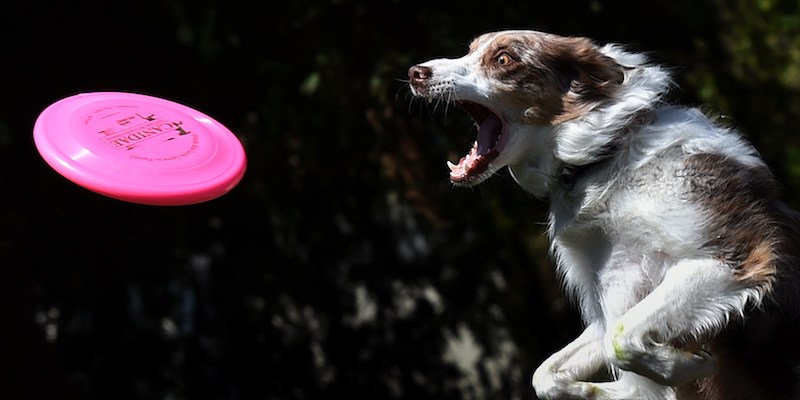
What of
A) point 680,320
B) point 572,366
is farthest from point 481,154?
point 680,320

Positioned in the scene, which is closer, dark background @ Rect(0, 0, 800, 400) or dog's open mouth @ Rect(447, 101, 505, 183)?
dog's open mouth @ Rect(447, 101, 505, 183)

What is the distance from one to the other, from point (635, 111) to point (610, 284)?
1.83 ft

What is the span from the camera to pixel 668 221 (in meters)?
3.71

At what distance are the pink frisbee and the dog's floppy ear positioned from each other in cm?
122

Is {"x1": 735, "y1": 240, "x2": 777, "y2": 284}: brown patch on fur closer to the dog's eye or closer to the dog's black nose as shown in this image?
the dog's eye

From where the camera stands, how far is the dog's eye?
405cm

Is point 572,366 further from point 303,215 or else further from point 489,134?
point 303,215

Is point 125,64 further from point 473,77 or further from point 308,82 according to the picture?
point 473,77

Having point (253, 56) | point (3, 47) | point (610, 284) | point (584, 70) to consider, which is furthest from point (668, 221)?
point (3, 47)

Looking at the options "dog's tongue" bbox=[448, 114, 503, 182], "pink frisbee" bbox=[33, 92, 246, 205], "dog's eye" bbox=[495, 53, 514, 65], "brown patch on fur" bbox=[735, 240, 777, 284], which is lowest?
"pink frisbee" bbox=[33, 92, 246, 205]

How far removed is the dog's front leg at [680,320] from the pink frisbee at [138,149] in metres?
1.58

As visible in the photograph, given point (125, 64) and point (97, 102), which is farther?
point (125, 64)

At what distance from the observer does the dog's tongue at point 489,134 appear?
411cm

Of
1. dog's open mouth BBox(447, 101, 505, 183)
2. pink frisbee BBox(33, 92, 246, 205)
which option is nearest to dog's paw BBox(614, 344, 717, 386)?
dog's open mouth BBox(447, 101, 505, 183)
